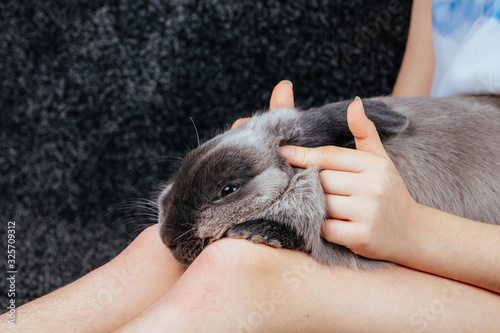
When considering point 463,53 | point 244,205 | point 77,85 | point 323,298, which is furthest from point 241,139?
point 77,85

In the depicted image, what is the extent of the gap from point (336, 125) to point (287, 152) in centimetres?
10

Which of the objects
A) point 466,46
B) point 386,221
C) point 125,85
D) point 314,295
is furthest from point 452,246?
point 125,85

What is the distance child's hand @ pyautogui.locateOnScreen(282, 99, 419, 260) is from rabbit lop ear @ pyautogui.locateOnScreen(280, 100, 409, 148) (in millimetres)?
45

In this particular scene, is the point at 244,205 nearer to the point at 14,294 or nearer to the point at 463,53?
the point at 463,53

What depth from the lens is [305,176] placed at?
2.79 feet

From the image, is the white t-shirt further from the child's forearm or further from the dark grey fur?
the child's forearm

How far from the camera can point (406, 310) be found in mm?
833

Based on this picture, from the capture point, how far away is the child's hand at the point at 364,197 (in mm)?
802

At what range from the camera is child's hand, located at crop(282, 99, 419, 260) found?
80cm

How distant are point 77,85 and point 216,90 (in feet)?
1.37

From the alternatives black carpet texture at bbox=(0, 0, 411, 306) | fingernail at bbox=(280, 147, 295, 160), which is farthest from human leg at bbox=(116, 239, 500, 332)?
black carpet texture at bbox=(0, 0, 411, 306)

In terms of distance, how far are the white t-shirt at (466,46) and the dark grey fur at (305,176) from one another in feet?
0.36

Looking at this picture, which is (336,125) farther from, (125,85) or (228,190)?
(125,85)

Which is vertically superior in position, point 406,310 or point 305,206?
point 305,206
